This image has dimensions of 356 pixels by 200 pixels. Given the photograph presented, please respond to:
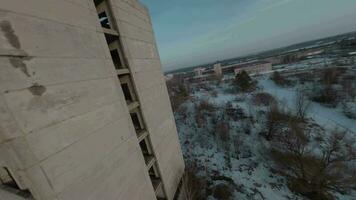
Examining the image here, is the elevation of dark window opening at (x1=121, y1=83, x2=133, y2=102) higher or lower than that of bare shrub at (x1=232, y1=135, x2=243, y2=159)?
higher

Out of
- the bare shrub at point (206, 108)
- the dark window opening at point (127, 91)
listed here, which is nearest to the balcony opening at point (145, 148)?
the dark window opening at point (127, 91)

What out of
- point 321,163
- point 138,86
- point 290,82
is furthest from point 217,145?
point 290,82

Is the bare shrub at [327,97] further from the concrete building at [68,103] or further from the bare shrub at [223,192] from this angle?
the concrete building at [68,103]

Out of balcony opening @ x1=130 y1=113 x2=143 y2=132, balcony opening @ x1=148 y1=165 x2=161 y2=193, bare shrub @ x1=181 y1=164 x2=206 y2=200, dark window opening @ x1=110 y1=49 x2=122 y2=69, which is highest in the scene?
dark window opening @ x1=110 y1=49 x2=122 y2=69

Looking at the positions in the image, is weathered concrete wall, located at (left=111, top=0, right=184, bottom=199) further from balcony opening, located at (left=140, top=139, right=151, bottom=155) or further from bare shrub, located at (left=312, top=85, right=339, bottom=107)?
bare shrub, located at (left=312, top=85, right=339, bottom=107)

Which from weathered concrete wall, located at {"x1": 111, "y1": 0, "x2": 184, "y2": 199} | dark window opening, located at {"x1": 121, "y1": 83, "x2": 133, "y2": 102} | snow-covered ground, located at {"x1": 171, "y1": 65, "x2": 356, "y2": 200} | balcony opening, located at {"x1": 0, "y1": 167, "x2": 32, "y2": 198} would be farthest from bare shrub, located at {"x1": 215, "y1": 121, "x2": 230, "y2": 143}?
balcony opening, located at {"x1": 0, "y1": 167, "x2": 32, "y2": 198}

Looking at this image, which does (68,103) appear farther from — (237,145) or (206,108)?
(206,108)
